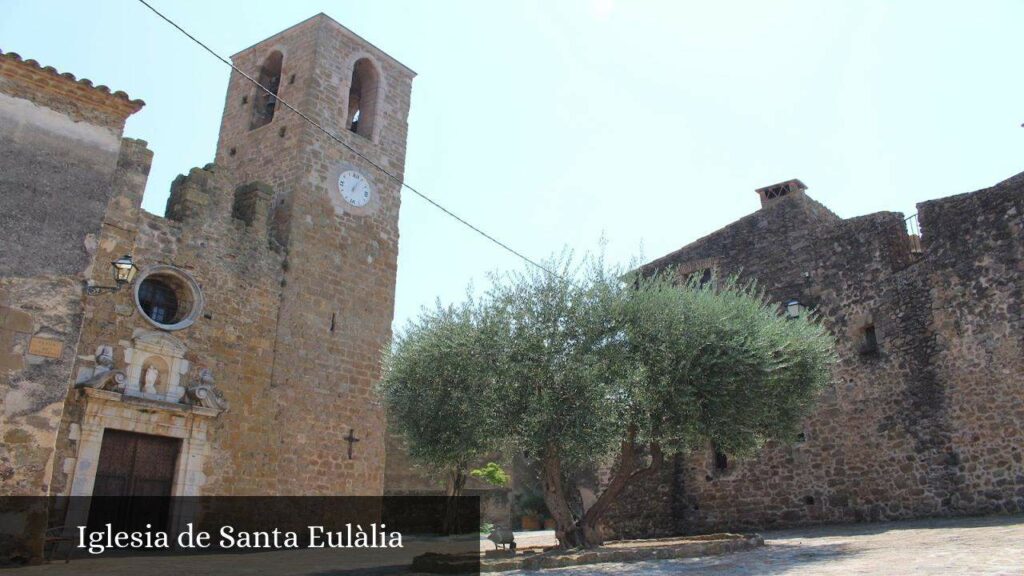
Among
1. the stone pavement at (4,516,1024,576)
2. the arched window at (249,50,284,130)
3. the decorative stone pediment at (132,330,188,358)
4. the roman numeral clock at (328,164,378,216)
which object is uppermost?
the arched window at (249,50,284,130)

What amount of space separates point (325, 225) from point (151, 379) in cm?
493

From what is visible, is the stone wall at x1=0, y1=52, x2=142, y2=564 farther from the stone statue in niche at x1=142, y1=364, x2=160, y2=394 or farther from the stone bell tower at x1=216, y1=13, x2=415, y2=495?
the stone bell tower at x1=216, y1=13, x2=415, y2=495

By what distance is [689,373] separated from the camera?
11.1 metres

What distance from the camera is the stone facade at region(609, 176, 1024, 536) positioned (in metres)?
13.0

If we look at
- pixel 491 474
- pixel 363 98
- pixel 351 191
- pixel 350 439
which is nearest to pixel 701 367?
pixel 350 439

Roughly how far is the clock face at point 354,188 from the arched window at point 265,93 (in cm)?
240

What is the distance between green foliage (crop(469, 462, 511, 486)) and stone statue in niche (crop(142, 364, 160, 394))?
12518 mm

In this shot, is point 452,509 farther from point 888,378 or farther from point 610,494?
point 888,378

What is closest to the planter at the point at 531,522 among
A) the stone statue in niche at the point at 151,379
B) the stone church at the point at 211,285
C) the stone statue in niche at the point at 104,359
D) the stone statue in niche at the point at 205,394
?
the stone church at the point at 211,285

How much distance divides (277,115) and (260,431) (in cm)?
711

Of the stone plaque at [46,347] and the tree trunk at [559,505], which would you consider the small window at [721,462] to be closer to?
the tree trunk at [559,505]

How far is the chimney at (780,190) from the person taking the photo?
17.5 meters

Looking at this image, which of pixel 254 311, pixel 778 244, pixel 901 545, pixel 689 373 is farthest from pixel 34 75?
pixel 778 244

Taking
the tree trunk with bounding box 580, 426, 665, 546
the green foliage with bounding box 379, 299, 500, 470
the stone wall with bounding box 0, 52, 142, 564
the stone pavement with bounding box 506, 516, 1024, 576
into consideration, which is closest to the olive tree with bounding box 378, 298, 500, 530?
the green foliage with bounding box 379, 299, 500, 470
